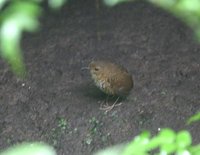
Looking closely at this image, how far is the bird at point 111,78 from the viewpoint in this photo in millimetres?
5215

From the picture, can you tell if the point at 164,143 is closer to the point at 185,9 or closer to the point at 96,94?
the point at 185,9

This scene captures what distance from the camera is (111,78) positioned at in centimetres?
520

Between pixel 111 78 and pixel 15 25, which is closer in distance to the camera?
pixel 15 25

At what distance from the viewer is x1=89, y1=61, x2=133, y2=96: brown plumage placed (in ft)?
17.1

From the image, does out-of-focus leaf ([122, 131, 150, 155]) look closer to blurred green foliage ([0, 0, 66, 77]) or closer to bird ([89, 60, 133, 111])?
blurred green foliage ([0, 0, 66, 77])

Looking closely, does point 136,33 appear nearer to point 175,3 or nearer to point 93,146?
point 93,146

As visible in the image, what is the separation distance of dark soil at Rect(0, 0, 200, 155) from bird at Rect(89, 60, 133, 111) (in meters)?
0.24

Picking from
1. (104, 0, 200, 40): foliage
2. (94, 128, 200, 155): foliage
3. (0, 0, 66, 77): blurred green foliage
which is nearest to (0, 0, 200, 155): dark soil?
(94, 128, 200, 155): foliage

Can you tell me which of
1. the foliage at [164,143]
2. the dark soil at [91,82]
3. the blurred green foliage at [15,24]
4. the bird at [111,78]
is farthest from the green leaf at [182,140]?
the bird at [111,78]

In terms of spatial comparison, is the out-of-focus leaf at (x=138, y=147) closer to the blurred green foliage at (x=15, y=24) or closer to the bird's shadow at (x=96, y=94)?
the blurred green foliage at (x=15, y=24)

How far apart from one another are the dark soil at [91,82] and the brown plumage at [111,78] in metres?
0.24

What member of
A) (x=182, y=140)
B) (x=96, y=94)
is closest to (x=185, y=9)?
(x=182, y=140)

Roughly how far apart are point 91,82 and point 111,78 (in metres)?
0.74

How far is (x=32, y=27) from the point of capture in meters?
0.98
